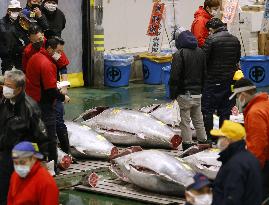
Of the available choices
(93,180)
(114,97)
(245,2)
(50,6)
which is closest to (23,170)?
(93,180)

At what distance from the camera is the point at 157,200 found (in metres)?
9.41

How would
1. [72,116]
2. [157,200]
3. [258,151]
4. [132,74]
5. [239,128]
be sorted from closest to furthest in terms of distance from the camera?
[239,128]
[258,151]
[157,200]
[72,116]
[132,74]

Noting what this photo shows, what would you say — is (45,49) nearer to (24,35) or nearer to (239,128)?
(24,35)

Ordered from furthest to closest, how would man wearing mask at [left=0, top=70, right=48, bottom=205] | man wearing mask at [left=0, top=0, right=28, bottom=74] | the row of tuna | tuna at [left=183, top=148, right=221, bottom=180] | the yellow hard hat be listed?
man wearing mask at [left=0, top=0, right=28, bottom=74]
tuna at [left=183, top=148, right=221, bottom=180]
the row of tuna
man wearing mask at [left=0, top=70, right=48, bottom=205]
the yellow hard hat

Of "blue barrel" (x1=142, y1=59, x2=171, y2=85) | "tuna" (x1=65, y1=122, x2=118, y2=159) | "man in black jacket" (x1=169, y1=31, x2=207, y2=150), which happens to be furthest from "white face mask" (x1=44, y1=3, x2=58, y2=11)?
"blue barrel" (x1=142, y1=59, x2=171, y2=85)

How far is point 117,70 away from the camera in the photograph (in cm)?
1828

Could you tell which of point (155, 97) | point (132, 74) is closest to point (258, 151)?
point (155, 97)

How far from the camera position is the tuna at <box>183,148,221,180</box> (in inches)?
391

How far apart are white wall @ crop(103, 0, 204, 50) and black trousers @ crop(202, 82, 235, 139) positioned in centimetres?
713

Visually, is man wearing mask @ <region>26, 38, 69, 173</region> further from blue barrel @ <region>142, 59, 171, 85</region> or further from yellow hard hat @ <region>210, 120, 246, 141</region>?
blue barrel @ <region>142, 59, 171, 85</region>

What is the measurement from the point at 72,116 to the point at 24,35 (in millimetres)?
2787

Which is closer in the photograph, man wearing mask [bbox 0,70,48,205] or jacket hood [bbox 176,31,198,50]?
man wearing mask [bbox 0,70,48,205]

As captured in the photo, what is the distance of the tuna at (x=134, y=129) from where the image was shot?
1205cm

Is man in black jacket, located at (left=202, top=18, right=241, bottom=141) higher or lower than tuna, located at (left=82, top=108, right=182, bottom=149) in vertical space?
higher
